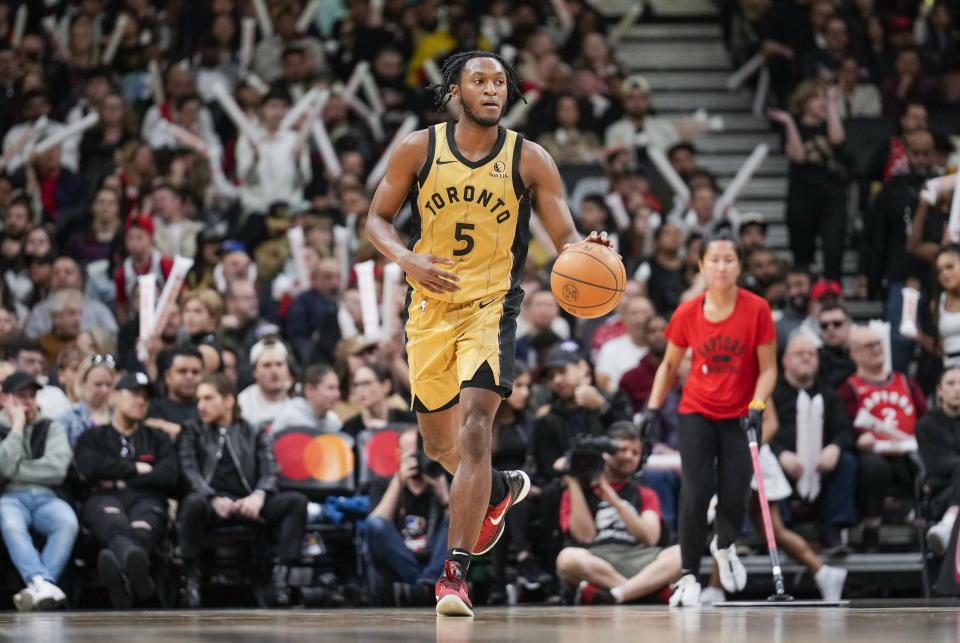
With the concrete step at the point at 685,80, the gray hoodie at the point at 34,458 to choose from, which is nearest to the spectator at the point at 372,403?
the gray hoodie at the point at 34,458

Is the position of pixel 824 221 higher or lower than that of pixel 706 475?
higher

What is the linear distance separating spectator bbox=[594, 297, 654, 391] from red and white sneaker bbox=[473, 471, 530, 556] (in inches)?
176

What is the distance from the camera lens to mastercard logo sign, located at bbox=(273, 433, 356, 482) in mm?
10164

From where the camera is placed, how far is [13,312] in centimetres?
1198

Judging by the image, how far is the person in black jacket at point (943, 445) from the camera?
9.58 meters

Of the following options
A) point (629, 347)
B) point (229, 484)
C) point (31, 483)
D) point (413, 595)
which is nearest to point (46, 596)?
point (31, 483)

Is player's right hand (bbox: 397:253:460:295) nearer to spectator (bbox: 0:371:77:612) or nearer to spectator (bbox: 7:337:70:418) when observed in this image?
spectator (bbox: 0:371:77:612)

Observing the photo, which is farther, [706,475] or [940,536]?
[940,536]

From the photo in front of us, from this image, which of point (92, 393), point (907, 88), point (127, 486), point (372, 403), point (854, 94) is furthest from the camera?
point (907, 88)

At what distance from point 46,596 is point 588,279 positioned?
433 cm

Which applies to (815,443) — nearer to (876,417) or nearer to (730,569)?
(876,417)

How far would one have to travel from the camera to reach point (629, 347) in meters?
11.5

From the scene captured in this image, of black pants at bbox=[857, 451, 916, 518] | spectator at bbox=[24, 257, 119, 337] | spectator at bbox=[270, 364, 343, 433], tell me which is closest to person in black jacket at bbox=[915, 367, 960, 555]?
black pants at bbox=[857, 451, 916, 518]

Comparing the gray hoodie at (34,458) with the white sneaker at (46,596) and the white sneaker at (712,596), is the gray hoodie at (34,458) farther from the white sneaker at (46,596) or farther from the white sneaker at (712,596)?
the white sneaker at (712,596)
